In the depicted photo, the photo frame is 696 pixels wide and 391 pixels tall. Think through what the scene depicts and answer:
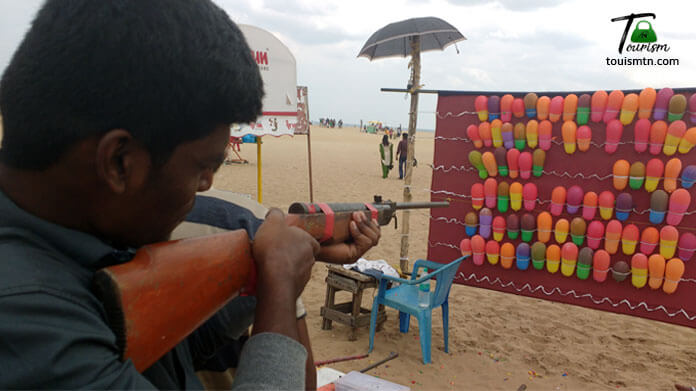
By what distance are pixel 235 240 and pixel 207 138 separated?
0.35 meters

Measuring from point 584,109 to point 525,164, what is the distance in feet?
2.35

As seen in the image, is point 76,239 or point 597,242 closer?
point 76,239

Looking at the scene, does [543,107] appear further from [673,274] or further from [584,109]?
[673,274]

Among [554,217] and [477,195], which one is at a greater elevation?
[477,195]

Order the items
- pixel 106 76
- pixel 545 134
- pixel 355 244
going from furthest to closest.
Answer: pixel 545 134, pixel 355 244, pixel 106 76

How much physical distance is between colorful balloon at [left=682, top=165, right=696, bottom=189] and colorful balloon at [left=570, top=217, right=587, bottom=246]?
85cm

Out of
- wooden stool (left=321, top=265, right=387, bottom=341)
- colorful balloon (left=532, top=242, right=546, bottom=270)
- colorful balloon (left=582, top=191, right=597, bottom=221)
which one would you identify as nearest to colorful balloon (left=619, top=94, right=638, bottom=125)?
colorful balloon (left=582, top=191, right=597, bottom=221)

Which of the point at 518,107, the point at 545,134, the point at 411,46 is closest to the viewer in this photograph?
the point at 545,134

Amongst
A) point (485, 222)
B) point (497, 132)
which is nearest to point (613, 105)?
point (497, 132)

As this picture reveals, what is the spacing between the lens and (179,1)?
780 millimetres

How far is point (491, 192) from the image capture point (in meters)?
4.42

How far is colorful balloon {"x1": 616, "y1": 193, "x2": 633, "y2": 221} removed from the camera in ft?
12.5

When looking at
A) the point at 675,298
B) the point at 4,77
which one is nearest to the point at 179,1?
the point at 4,77

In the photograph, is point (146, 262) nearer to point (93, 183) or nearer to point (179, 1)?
point (93, 183)
